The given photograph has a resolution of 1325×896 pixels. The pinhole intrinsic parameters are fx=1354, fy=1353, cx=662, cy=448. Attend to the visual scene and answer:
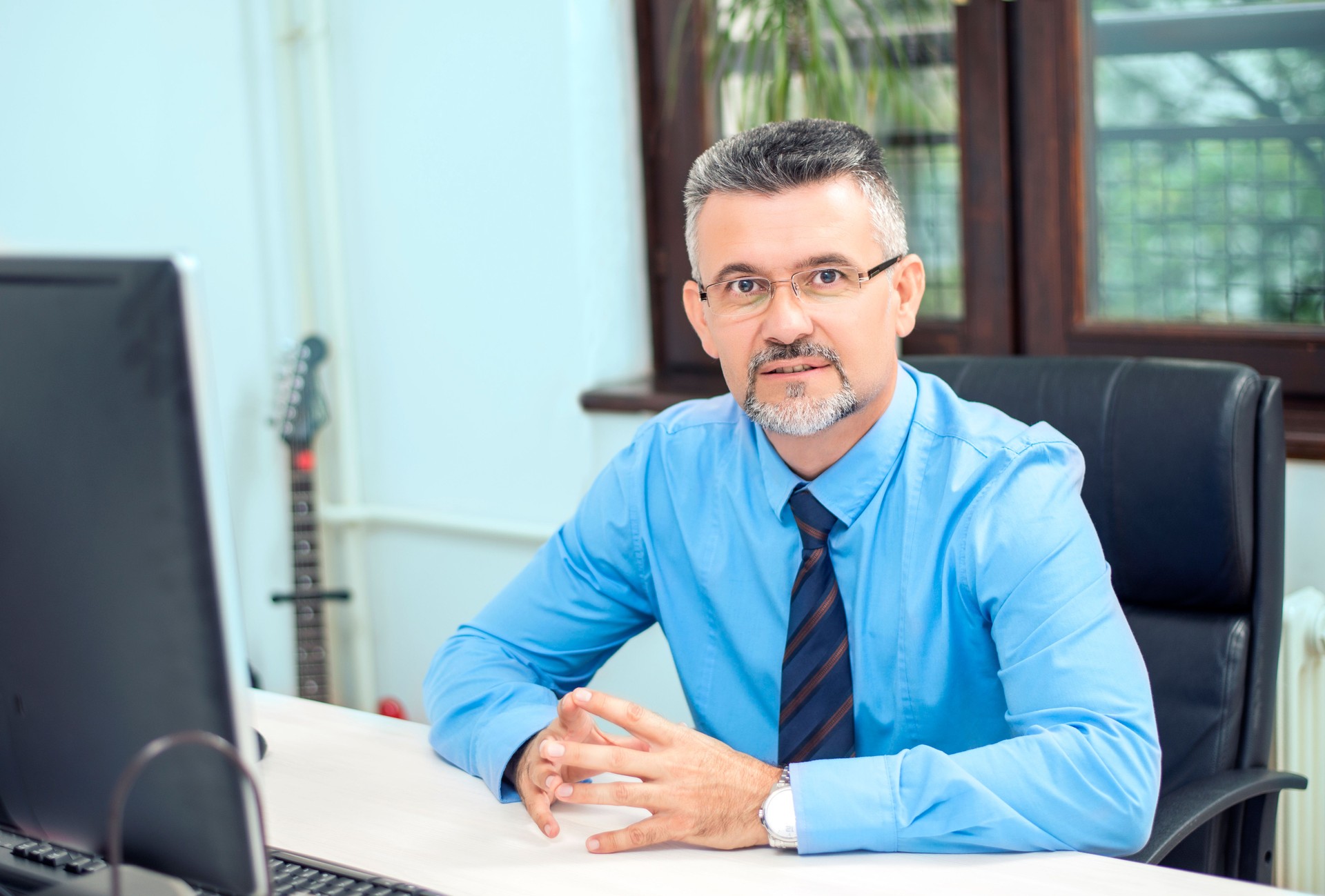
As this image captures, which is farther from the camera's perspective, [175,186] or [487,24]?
[175,186]

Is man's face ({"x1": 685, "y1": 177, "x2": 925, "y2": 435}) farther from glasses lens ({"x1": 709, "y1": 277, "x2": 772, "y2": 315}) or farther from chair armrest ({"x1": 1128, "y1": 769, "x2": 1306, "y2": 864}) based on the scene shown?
chair armrest ({"x1": 1128, "y1": 769, "x2": 1306, "y2": 864})

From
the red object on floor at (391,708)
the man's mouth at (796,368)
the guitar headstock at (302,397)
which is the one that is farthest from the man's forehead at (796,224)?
the red object on floor at (391,708)

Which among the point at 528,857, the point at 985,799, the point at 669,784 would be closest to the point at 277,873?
the point at 528,857

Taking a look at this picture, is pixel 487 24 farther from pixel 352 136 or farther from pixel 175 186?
pixel 175 186

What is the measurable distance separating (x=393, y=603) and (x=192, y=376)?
2.30m

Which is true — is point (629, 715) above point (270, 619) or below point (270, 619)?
above

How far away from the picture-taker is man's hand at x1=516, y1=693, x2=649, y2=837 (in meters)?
1.17

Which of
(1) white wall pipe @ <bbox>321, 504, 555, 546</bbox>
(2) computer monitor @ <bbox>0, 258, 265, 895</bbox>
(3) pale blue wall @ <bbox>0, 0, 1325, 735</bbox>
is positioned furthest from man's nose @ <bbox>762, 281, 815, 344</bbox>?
(1) white wall pipe @ <bbox>321, 504, 555, 546</bbox>

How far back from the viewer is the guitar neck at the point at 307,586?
2852 millimetres

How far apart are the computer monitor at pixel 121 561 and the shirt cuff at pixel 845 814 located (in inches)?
18.4

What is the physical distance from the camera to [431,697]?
4.63 ft

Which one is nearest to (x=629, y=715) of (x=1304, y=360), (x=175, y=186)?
(x=1304, y=360)

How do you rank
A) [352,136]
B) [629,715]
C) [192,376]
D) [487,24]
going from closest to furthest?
[192,376] < [629,715] < [487,24] < [352,136]

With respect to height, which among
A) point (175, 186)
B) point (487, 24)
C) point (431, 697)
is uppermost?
point (487, 24)
